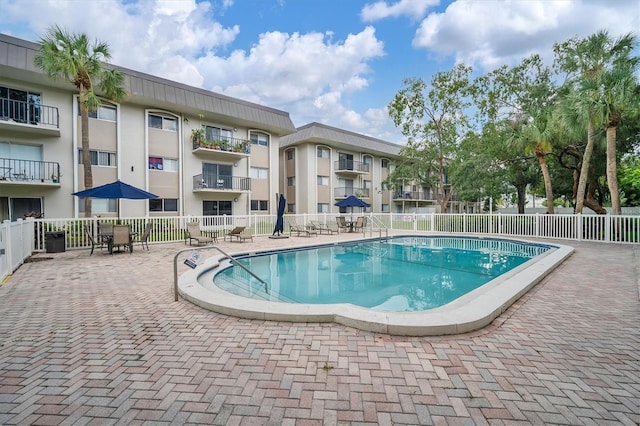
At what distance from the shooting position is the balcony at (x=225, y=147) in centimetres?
1858

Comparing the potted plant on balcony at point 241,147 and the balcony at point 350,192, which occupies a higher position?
the potted plant on balcony at point 241,147

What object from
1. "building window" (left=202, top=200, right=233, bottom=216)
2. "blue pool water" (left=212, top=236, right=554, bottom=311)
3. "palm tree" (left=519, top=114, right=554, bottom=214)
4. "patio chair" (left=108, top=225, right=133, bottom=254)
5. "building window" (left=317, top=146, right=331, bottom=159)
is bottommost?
"blue pool water" (left=212, top=236, right=554, bottom=311)

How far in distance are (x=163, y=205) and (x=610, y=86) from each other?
859 inches

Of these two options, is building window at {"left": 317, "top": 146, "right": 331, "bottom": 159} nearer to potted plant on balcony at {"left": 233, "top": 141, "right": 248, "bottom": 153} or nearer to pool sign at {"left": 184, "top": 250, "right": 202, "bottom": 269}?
potted plant on balcony at {"left": 233, "top": 141, "right": 248, "bottom": 153}

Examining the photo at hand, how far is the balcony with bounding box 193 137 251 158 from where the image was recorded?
18578mm

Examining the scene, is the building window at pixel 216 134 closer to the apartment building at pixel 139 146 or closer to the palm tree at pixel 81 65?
the apartment building at pixel 139 146

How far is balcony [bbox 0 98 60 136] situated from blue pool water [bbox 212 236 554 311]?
39.3 ft

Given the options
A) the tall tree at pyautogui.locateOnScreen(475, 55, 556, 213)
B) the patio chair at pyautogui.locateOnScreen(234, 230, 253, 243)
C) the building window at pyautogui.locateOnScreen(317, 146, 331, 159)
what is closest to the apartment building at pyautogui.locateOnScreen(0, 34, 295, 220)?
the building window at pyautogui.locateOnScreen(317, 146, 331, 159)

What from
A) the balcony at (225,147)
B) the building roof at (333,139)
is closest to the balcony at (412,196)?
the building roof at (333,139)

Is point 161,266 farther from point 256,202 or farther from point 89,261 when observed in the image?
point 256,202

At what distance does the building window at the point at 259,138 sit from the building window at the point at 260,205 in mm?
4318

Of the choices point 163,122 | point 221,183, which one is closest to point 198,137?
point 163,122

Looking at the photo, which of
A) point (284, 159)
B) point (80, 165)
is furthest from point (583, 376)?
point (284, 159)

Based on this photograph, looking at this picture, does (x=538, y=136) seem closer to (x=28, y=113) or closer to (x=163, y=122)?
(x=163, y=122)
